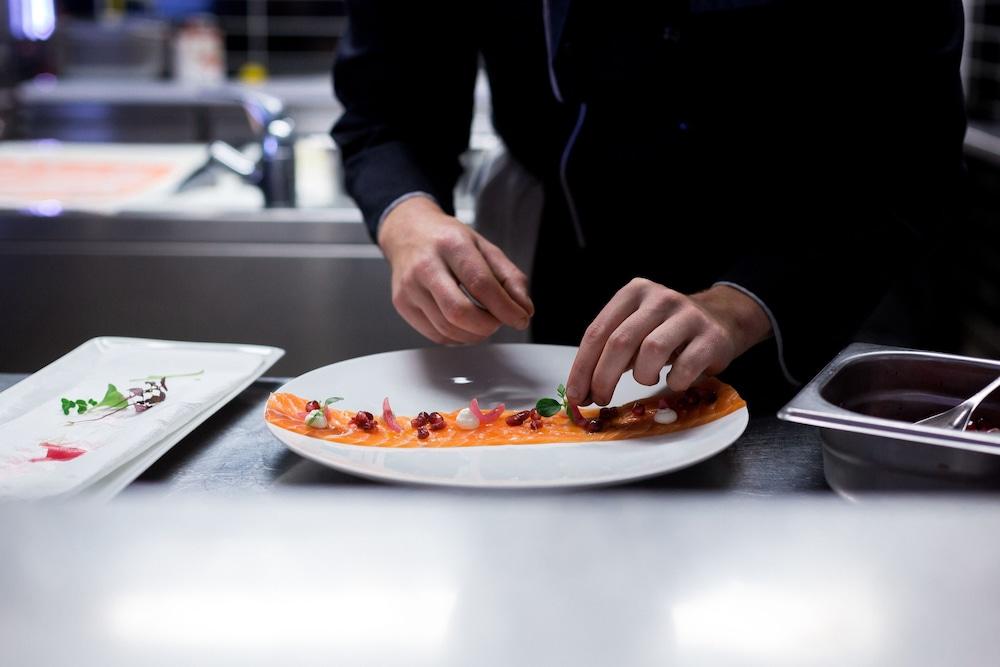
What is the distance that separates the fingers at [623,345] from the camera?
85 centimetres

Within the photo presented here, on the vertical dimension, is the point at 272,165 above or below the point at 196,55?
below

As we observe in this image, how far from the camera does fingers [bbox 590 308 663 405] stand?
0.85 meters

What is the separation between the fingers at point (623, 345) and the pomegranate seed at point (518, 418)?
0.28ft

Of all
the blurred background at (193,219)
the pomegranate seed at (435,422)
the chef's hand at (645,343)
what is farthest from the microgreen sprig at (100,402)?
the blurred background at (193,219)

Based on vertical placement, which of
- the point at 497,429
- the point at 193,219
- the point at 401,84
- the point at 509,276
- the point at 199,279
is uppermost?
the point at 401,84

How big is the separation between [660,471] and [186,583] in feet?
1.44

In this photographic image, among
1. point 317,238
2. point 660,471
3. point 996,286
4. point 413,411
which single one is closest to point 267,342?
point 317,238

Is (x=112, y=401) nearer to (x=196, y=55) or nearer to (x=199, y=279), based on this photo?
(x=199, y=279)

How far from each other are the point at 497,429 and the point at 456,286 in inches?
6.6

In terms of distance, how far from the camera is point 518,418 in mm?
915

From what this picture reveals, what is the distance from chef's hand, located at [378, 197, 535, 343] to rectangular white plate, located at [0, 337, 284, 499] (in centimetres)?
17

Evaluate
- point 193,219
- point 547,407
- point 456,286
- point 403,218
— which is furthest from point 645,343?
point 193,219

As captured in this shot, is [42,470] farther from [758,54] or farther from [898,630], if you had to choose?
[758,54]

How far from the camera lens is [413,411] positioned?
3.18 ft
